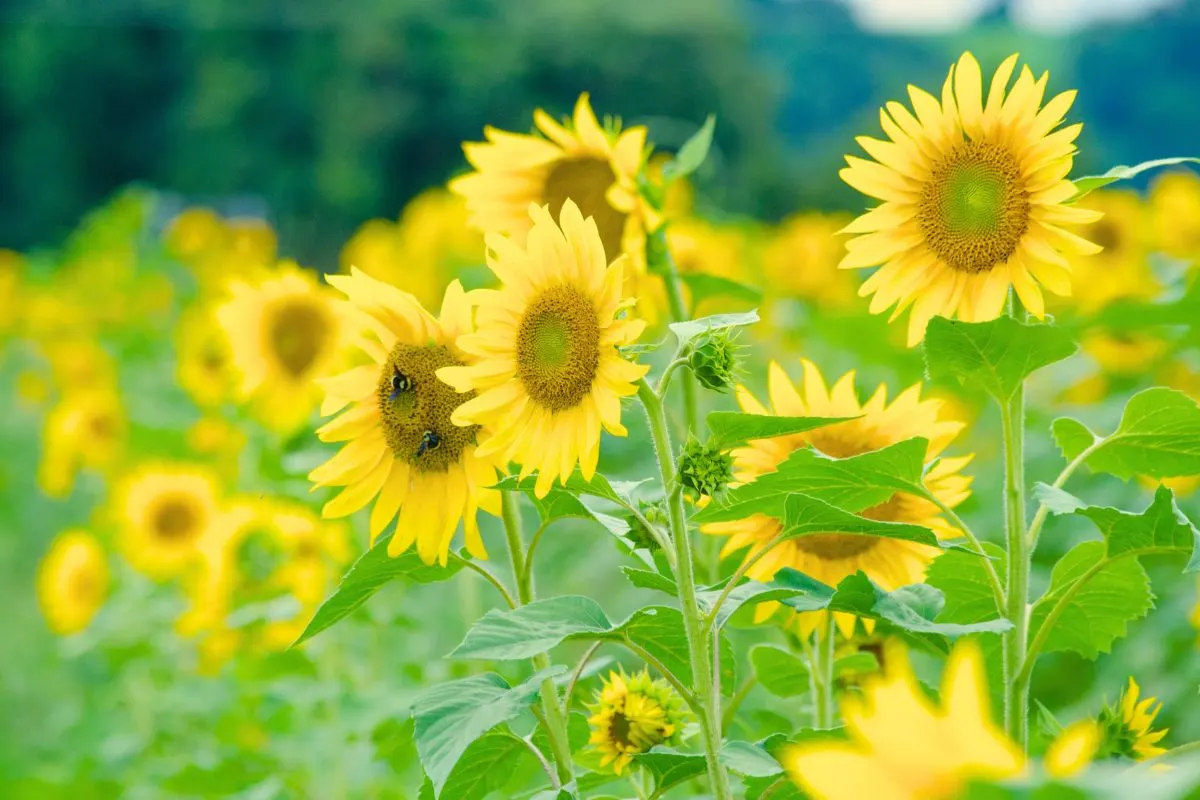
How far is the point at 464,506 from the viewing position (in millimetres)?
847

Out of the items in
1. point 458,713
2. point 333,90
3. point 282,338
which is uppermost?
point 333,90

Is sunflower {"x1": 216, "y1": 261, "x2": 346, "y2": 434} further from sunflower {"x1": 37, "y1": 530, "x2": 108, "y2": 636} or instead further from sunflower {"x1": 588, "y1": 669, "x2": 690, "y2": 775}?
sunflower {"x1": 588, "y1": 669, "x2": 690, "y2": 775}

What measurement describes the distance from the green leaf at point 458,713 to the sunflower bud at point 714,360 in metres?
0.17

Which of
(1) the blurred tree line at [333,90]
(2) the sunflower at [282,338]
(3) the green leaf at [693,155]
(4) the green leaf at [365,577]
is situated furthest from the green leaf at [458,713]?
(1) the blurred tree line at [333,90]

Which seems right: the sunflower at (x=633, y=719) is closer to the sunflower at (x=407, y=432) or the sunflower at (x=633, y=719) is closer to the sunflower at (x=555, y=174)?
the sunflower at (x=407, y=432)

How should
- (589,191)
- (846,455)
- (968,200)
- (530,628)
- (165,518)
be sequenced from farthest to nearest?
(165,518)
(589,191)
(846,455)
(968,200)
(530,628)

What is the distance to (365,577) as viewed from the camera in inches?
32.5

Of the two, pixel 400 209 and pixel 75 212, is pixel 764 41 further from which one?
pixel 75 212

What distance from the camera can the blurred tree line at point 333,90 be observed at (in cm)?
978

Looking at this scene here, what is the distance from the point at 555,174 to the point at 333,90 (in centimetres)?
984

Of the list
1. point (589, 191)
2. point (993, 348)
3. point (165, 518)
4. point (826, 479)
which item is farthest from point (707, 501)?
point (165, 518)

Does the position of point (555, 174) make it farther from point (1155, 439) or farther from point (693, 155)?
point (1155, 439)

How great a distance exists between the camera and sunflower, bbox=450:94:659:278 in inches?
49.3

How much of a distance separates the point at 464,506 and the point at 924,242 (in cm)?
32
